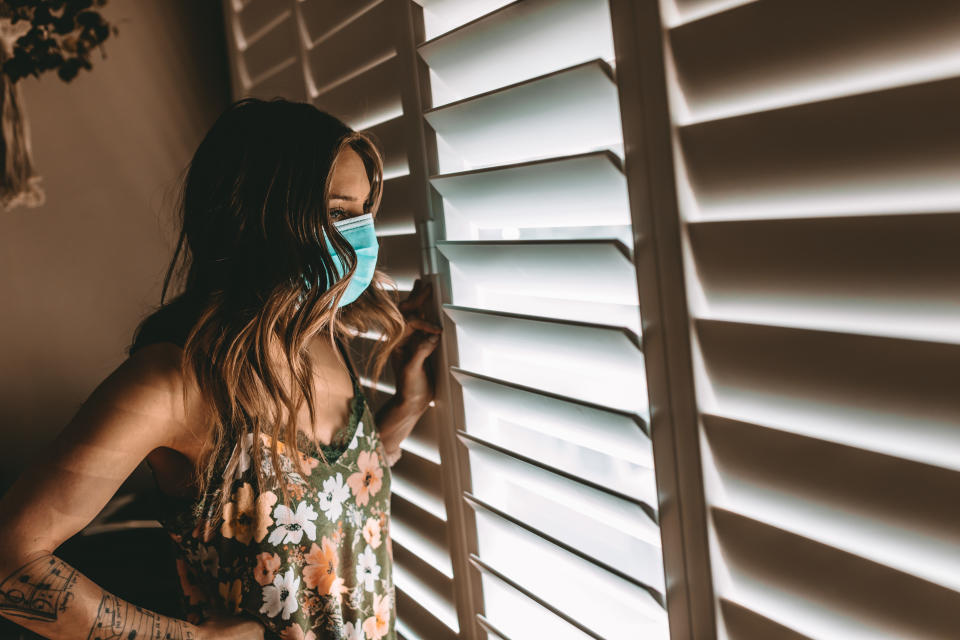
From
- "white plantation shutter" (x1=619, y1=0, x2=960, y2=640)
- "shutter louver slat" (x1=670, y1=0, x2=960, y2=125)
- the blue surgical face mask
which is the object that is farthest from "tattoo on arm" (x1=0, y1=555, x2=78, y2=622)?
"shutter louver slat" (x1=670, y1=0, x2=960, y2=125)

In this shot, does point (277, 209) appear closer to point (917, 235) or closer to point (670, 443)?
point (670, 443)

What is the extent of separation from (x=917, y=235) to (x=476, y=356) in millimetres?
632

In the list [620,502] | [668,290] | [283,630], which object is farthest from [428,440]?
[668,290]

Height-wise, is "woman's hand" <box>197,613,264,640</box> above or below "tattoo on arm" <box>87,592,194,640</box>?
below

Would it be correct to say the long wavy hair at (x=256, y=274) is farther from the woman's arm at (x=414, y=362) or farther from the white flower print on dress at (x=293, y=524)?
the woman's arm at (x=414, y=362)

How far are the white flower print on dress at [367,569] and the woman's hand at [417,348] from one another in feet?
0.85

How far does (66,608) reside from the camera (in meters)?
0.86

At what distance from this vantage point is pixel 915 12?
436 mm

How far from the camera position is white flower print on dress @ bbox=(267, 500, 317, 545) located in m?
0.98

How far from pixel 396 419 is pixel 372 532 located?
194mm

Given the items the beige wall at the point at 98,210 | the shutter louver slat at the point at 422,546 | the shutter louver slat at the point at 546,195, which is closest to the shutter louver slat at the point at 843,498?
the shutter louver slat at the point at 546,195

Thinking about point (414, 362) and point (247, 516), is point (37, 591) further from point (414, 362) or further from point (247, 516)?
point (414, 362)

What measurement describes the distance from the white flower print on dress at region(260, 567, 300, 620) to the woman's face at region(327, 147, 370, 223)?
21.4 inches

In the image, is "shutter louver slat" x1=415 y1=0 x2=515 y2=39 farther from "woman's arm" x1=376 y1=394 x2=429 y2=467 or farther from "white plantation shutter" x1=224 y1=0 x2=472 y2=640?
"woman's arm" x1=376 y1=394 x2=429 y2=467
